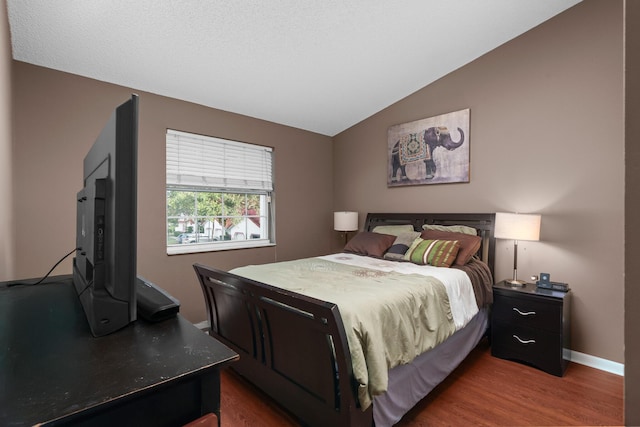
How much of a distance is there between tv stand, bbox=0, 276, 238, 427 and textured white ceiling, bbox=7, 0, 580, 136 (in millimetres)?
2175

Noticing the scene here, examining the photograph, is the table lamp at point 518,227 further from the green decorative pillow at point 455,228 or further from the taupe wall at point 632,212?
the taupe wall at point 632,212

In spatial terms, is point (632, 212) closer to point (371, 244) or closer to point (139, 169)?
point (371, 244)

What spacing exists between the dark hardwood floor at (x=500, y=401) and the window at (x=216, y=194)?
1583 mm

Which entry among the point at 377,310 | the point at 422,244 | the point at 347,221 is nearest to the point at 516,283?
the point at 422,244

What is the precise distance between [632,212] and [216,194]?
3538 mm

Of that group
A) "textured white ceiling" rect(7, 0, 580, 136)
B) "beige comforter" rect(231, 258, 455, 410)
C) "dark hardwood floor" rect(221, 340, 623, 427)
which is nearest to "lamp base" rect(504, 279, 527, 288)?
"dark hardwood floor" rect(221, 340, 623, 427)

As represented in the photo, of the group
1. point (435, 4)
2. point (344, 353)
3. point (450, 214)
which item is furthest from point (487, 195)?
point (344, 353)

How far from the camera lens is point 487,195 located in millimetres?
3158

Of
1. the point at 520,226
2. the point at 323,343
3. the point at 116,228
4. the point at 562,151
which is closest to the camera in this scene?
the point at 116,228

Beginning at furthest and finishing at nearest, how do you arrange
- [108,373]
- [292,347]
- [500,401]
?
[500,401] → [292,347] → [108,373]

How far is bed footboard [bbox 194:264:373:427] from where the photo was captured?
1.42m

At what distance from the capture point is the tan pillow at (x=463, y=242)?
2.80 m

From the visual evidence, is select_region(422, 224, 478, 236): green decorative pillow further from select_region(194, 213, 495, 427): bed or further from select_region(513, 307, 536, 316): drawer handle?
select_region(513, 307, 536, 316): drawer handle

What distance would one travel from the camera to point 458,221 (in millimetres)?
3330
